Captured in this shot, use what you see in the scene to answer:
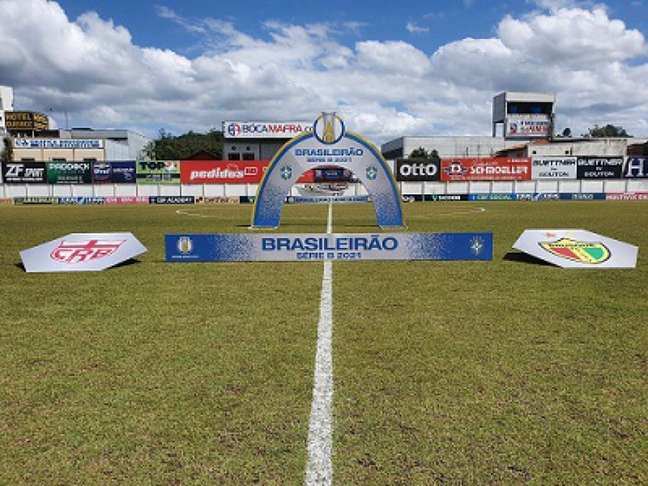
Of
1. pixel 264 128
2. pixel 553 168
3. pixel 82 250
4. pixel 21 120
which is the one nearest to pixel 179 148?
pixel 21 120

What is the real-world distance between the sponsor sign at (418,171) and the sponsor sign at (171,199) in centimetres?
1899

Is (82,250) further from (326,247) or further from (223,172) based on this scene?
(223,172)

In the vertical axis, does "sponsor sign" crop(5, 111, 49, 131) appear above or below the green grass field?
Answer: above

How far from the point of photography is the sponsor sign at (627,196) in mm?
43531

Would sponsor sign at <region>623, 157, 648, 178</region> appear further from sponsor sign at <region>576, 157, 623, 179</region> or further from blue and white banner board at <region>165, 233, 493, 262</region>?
blue and white banner board at <region>165, 233, 493, 262</region>

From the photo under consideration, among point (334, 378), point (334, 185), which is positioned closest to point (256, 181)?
point (334, 185)

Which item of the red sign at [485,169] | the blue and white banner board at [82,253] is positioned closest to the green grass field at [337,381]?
the blue and white banner board at [82,253]

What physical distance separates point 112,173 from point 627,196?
46.8 m

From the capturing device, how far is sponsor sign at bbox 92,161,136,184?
4259 cm

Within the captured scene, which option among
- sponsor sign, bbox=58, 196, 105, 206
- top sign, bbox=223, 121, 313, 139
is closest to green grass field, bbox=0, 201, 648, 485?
sponsor sign, bbox=58, 196, 105, 206

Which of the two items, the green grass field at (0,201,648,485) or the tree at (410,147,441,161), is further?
the tree at (410,147,441,161)

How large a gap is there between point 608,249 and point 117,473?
1025cm

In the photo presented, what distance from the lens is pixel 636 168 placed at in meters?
44.6

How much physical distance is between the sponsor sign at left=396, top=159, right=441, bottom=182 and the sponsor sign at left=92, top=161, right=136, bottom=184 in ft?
79.7
